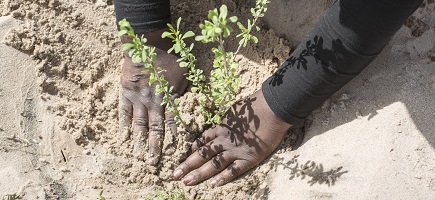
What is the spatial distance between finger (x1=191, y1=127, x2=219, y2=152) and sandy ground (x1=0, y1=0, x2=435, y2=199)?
4 centimetres

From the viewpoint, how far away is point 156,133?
257 cm

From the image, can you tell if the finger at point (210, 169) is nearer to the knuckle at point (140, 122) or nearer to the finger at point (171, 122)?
the finger at point (171, 122)

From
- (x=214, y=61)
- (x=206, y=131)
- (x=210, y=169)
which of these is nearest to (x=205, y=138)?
(x=206, y=131)

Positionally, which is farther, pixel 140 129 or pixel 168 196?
pixel 140 129

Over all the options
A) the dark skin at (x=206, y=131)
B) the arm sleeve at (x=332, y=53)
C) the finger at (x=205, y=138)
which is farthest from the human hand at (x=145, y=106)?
the arm sleeve at (x=332, y=53)

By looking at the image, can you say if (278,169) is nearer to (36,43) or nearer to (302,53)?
(302,53)

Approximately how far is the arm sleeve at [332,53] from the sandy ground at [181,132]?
211 millimetres

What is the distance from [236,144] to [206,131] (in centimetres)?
17

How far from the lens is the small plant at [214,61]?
1.86 metres

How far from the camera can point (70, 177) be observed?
2523 mm

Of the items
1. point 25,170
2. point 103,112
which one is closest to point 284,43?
point 103,112

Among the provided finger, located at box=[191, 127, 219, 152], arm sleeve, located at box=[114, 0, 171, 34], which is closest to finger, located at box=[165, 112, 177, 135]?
finger, located at box=[191, 127, 219, 152]

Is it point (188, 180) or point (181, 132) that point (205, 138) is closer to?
point (181, 132)

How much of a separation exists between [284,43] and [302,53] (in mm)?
323
